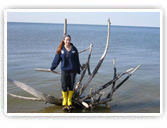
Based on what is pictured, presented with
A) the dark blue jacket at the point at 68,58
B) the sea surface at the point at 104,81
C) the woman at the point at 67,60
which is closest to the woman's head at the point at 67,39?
the woman at the point at 67,60

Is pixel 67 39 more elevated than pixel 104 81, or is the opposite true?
pixel 67 39

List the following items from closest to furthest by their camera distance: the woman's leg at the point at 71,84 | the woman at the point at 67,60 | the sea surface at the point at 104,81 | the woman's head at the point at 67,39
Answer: the woman's head at the point at 67,39
the woman at the point at 67,60
the woman's leg at the point at 71,84
the sea surface at the point at 104,81

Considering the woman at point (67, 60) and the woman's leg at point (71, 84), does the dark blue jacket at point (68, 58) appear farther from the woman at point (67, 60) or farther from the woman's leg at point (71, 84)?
the woman's leg at point (71, 84)

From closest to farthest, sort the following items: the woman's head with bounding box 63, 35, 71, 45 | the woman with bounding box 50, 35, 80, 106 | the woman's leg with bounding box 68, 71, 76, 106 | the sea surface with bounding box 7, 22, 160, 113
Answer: the woman's head with bounding box 63, 35, 71, 45
the woman with bounding box 50, 35, 80, 106
the woman's leg with bounding box 68, 71, 76, 106
the sea surface with bounding box 7, 22, 160, 113

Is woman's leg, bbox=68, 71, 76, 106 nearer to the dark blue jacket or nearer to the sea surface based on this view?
the dark blue jacket

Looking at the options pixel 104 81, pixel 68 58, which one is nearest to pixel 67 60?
pixel 68 58

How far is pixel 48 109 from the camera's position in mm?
5625

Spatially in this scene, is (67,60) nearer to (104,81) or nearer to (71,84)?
(71,84)

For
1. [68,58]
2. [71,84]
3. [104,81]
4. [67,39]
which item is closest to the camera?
[67,39]

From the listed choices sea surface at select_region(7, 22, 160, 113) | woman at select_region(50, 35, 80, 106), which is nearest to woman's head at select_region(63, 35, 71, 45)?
woman at select_region(50, 35, 80, 106)
